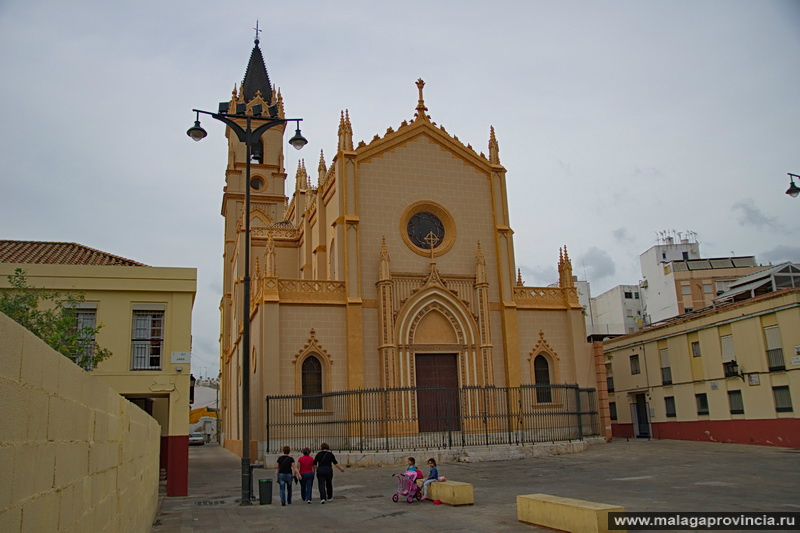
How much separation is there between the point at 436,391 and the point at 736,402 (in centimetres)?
1268

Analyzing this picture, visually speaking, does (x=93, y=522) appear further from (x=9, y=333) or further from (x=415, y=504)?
(x=415, y=504)

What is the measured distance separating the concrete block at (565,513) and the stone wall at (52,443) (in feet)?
21.1

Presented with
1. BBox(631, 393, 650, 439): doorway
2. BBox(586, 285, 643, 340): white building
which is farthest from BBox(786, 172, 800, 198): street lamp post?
BBox(586, 285, 643, 340): white building

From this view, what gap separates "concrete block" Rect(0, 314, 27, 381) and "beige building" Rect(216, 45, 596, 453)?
962 inches

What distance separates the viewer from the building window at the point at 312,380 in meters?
28.0

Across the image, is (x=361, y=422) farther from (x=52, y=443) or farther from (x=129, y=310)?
(x=52, y=443)

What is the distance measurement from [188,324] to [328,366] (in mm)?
10174

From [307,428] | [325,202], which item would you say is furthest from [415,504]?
[325,202]

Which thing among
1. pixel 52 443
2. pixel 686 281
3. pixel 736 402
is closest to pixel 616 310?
pixel 686 281

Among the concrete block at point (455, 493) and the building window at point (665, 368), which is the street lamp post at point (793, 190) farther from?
the building window at point (665, 368)

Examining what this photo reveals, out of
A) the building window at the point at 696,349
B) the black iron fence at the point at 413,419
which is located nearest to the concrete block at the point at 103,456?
the black iron fence at the point at 413,419

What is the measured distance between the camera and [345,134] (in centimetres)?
3152

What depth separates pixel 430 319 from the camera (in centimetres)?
3073

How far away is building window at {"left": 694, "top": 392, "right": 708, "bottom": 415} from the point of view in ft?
103
